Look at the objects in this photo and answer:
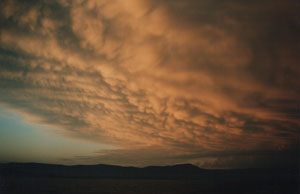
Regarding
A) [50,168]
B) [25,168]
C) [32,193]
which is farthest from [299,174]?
[50,168]

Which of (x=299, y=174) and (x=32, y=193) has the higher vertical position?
(x=299, y=174)

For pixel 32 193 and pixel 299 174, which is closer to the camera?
pixel 299 174

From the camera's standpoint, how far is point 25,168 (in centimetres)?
16362

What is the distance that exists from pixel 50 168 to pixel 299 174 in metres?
204

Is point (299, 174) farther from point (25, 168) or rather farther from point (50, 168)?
point (50, 168)

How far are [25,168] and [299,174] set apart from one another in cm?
18641

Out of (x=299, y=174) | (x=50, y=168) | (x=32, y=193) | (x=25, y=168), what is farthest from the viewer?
(x=50, y=168)

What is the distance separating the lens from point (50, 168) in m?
186

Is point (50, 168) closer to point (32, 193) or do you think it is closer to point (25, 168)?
point (25, 168)

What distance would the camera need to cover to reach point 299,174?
327 inches

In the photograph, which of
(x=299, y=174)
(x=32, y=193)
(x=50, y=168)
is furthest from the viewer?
(x=50, y=168)

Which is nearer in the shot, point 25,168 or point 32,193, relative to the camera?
point 32,193

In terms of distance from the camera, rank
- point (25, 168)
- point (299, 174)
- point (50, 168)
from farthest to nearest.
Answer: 1. point (50, 168)
2. point (25, 168)
3. point (299, 174)

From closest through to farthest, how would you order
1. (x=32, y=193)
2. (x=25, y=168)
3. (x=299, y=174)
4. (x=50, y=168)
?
(x=299, y=174)
(x=32, y=193)
(x=25, y=168)
(x=50, y=168)
